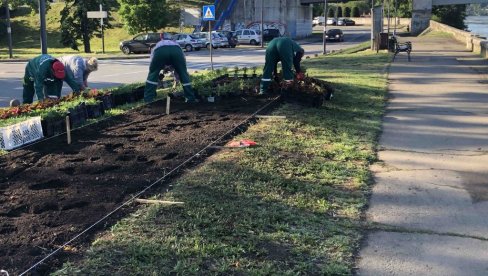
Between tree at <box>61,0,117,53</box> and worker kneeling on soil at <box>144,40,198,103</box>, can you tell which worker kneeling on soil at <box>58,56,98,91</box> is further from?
tree at <box>61,0,117,53</box>

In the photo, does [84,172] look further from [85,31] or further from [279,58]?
[85,31]

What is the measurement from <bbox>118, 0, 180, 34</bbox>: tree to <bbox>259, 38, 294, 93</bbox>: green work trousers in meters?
37.6

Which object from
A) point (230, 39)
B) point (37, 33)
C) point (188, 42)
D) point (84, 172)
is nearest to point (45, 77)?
point (84, 172)

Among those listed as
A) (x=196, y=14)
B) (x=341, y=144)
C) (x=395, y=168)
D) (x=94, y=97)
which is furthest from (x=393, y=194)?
(x=196, y=14)

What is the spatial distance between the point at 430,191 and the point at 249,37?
156 ft

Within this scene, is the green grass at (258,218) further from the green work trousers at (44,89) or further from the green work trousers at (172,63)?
the green work trousers at (44,89)

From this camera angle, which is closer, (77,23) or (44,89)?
(44,89)

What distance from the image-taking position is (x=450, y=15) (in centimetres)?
8531

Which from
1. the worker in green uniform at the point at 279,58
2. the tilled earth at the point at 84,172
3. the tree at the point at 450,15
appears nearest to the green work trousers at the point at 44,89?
the tilled earth at the point at 84,172

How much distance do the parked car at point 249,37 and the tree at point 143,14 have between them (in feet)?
25.5

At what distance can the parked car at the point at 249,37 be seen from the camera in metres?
52.1

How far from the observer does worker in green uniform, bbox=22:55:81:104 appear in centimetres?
1085

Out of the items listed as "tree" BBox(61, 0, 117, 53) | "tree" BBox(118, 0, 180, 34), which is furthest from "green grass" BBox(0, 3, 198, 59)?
"tree" BBox(61, 0, 117, 53)

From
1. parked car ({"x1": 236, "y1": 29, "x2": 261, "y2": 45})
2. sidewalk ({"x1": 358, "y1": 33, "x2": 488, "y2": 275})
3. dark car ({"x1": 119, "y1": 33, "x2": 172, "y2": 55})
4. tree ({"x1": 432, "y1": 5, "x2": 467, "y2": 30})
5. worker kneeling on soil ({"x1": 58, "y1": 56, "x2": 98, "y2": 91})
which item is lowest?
sidewalk ({"x1": 358, "y1": 33, "x2": 488, "y2": 275})
